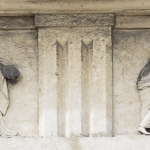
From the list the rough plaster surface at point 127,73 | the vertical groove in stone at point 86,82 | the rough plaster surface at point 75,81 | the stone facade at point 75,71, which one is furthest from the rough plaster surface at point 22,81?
Answer: the rough plaster surface at point 127,73

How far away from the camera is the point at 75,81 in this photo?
6688mm

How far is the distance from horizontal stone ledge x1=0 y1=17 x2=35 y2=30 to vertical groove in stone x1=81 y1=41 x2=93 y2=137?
2.07 feet

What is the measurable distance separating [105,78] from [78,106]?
419mm

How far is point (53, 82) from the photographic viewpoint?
264 inches

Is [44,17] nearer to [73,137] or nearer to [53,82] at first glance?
[53,82]

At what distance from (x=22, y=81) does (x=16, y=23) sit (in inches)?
25.5

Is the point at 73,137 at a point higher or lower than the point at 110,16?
lower

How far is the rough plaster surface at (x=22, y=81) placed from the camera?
678 centimetres

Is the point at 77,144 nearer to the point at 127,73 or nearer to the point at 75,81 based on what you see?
the point at 75,81

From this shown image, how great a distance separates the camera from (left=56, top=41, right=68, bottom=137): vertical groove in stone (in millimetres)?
6680

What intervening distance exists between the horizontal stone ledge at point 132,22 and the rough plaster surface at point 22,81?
95 cm

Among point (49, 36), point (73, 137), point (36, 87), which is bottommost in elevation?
point (73, 137)

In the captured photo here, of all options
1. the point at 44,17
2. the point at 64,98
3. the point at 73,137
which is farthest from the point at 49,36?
the point at 73,137

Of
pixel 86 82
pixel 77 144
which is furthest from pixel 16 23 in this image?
pixel 77 144
